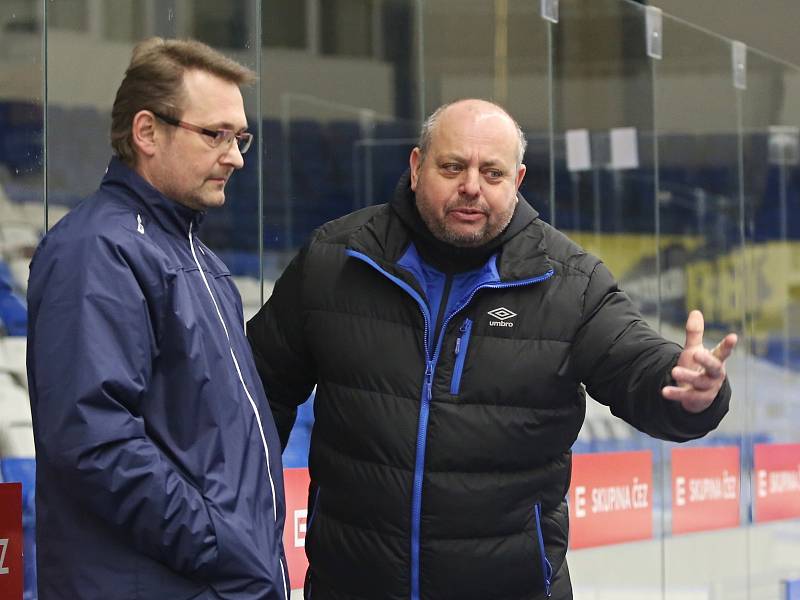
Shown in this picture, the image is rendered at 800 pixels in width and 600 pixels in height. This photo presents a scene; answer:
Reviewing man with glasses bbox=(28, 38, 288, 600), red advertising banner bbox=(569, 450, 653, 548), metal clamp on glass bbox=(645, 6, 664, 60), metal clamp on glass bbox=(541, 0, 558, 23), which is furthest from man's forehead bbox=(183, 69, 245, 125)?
metal clamp on glass bbox=(645, 6, 664, 60)

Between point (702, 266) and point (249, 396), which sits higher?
point (702, 266)

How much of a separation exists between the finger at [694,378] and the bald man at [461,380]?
0.08m

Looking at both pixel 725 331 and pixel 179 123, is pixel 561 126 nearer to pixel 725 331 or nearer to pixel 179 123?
pixel 725 331

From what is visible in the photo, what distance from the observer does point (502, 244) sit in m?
2.80

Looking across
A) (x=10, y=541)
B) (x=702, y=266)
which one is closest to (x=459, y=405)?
(x=10, y=541)

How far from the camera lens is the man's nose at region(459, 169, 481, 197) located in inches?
108

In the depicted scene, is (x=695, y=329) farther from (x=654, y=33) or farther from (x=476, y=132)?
(x=654, y=33)

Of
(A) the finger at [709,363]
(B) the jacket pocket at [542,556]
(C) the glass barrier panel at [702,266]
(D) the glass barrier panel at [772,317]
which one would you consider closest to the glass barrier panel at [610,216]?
(C) the glass barrier panel at [702,266]

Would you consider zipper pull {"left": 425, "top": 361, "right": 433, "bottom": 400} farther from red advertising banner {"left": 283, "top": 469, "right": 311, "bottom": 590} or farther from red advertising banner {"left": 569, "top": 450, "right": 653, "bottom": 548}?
red advertising banner {"left": 569, "top": 450, "right": 653, "bottom": 548}

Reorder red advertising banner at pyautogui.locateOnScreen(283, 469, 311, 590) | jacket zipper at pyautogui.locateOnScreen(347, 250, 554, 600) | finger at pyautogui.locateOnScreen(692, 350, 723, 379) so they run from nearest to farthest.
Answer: finger at pyautogui.locateOnScreen(692, 350, 723, 379) < jacket zipper at pyautogui.locateOnScreen(347, 250, 554, 600) < red advertising banner at pyautogui.locateOnScreen(283, 469, 311, 590)

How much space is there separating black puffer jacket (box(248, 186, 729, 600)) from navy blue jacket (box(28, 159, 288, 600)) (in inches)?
16.7

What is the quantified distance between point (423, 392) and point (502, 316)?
0.22m

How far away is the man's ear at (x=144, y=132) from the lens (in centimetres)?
234

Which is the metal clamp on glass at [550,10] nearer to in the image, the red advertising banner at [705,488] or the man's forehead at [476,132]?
the red advertising banner at [705,488]
